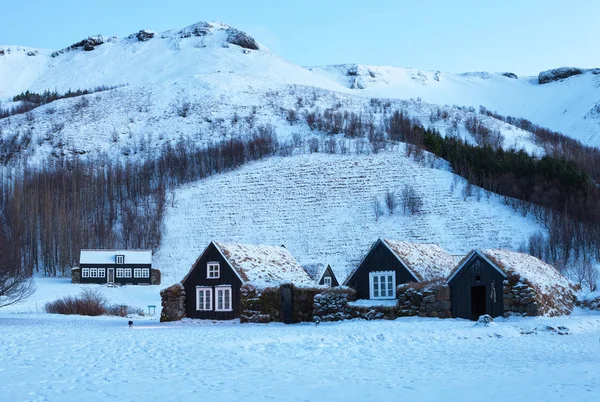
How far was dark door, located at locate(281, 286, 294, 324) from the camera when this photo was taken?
32562 mm

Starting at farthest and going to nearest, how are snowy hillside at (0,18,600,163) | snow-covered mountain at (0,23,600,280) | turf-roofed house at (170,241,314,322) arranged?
snowy hillside at (0,18,600,163) → snow-covered mountain at (0,23,600,280) → turf-roofed house at (170,241,314,322)

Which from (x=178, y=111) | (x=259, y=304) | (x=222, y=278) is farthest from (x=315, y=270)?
(x=178, y=111)

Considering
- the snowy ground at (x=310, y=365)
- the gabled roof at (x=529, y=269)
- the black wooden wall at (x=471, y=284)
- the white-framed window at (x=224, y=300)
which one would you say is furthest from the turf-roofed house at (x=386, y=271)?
the snowy ground at (x=310, y=365)

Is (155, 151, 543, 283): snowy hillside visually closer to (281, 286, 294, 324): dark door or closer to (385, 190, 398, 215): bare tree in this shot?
(385, 190, 398, 215): bare tree

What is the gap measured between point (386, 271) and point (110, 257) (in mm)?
45145

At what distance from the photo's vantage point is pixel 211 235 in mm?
85125

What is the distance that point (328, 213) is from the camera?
89000 millimetres

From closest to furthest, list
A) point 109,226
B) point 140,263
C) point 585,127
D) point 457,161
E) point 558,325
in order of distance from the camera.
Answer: point 558,325 → point 140,263 → point 109,226 → point 457,161 → point 585,127

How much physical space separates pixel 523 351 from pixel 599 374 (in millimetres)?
5179

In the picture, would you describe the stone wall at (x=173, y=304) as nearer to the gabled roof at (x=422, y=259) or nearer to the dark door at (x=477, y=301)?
the gabled roof at (x=422, y=259)

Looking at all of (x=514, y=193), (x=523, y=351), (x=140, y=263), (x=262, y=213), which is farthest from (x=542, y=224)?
(x=523, y=351)

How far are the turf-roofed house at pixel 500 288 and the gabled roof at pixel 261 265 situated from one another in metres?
7.67

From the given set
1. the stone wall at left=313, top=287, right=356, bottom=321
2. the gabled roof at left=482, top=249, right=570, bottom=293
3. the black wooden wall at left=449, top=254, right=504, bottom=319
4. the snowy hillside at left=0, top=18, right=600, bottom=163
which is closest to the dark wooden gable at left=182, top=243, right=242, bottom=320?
the stone wall at left=313, top=287, right=356, bottom=321

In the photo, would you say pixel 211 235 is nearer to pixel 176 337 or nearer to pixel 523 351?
pixel 176 337
